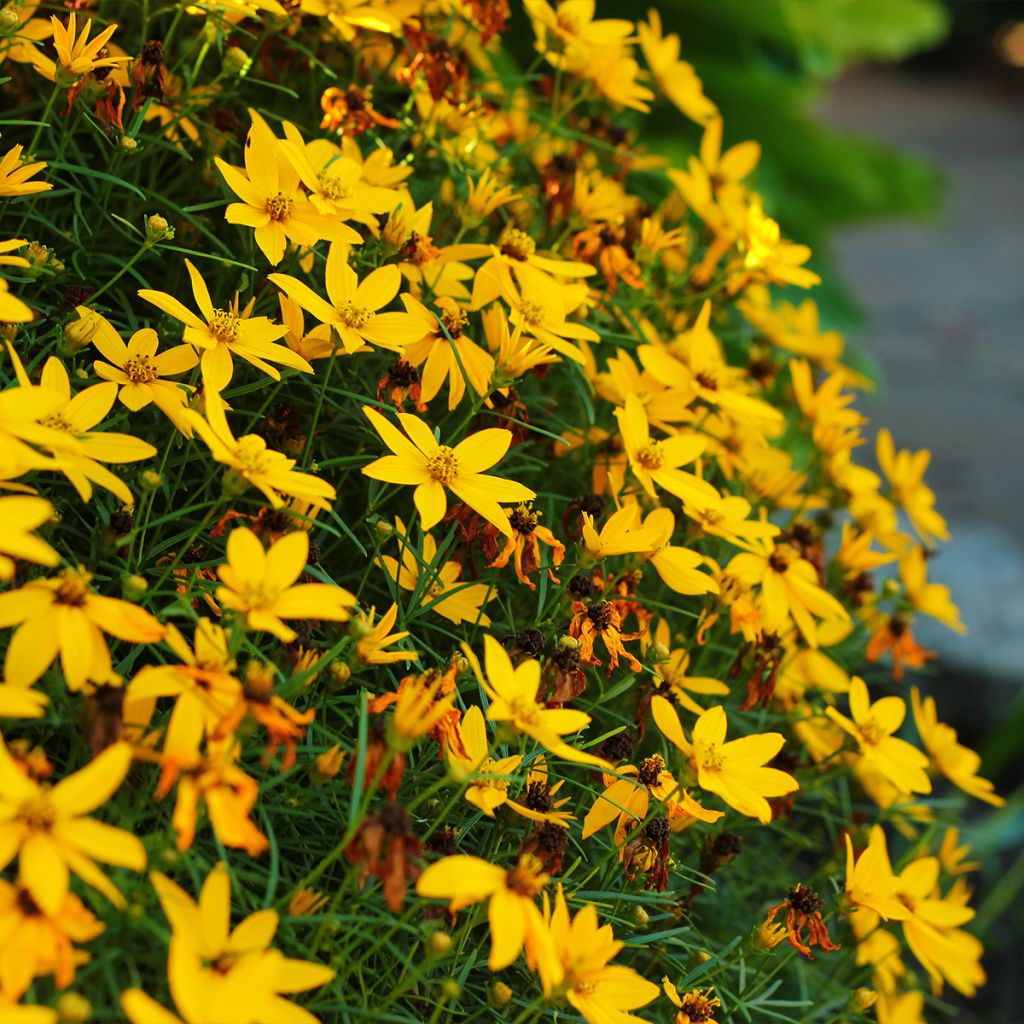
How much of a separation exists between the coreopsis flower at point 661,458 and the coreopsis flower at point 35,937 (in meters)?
0.41

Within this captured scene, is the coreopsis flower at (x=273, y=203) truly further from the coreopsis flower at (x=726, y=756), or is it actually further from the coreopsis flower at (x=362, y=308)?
the coreopsis flower at (x=726, y=756)

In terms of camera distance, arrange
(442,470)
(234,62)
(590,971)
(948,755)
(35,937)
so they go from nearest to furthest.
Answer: (35,937), (590,971), (442,470), (234,62), (948,755)

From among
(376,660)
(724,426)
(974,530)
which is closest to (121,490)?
(376,660)

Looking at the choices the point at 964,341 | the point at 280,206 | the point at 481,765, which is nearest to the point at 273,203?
the point at 280,206

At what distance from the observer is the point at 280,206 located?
2.34ft

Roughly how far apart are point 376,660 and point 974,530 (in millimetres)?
1911

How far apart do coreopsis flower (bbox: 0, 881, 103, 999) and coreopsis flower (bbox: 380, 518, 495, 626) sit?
0.26m

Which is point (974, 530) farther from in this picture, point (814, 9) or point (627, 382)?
point (627, 382)

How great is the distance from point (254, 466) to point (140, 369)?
0.38 feet

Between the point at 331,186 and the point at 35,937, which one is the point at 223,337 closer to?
the point at 331,186

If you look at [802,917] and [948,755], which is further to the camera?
[948,755]

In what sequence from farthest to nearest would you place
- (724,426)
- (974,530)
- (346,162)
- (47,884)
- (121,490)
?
(974,530) < (724,426) < (346,162) < (121,490) < (47,884)

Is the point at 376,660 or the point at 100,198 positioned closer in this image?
the point at 376,660

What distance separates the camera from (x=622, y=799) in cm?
67
